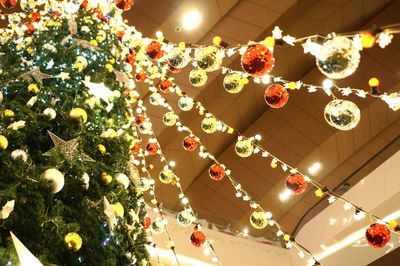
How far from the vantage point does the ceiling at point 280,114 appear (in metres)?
8.87

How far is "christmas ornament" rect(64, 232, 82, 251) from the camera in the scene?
215 cm

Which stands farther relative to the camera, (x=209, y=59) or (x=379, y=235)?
(x=379, y=235)

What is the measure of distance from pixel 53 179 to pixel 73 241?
33cm

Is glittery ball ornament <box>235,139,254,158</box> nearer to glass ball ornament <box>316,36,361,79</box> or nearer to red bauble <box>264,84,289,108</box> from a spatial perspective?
red bauble <box>264,84,289,108</box>

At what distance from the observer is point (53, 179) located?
228 centimetres

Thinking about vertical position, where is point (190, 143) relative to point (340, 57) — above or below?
above

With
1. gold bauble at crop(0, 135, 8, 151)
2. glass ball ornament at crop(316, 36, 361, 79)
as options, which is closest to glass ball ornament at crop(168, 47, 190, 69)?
gold bauble at crop(0, 135, 8, 151)

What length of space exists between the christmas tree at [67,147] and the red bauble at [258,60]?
1.08 metres

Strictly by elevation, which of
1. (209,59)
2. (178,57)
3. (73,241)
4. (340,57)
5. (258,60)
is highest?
(178,57)

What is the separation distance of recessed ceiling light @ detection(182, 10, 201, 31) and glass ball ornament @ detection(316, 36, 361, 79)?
23.1 ft

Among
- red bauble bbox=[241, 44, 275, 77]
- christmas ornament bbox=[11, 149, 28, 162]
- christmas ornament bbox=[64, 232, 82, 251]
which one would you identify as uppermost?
red bauble bbox=[241, 44, 275, 77]

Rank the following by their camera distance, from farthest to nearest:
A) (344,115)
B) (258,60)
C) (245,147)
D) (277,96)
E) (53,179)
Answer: (245,147), (277,96), (53,179), (344,115), (258,60)

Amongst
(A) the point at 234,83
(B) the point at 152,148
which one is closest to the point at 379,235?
(A) the point at 234,83

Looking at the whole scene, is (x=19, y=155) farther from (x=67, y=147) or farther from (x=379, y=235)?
(x=379, y=235)
